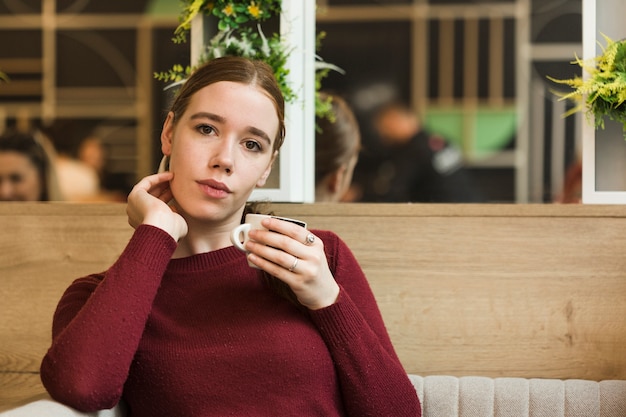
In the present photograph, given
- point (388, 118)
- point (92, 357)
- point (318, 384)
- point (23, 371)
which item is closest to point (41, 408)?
point (92, 357)

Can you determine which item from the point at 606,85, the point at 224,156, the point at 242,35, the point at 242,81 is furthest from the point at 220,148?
the point at 606,85

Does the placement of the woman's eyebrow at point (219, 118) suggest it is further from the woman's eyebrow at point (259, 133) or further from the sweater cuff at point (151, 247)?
the sweater cuff at point (151, 247)

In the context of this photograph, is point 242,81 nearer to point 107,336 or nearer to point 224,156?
point 224,156

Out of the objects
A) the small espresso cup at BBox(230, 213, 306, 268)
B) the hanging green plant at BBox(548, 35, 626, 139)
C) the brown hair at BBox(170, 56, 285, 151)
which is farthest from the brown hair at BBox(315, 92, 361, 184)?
the small espresso cup at BBox(230, 213, 306, 268)

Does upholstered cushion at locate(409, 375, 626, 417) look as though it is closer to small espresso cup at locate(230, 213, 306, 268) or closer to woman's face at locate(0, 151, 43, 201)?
small espresso cup at locate(230, 213, 306, 268)

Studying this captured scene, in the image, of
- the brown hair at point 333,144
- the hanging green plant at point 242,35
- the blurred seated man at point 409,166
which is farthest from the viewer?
the blurred seated man at point 409,166

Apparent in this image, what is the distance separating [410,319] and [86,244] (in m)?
0.75

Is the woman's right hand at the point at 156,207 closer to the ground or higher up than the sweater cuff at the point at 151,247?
higher up

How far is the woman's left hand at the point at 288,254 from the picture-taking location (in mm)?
1296

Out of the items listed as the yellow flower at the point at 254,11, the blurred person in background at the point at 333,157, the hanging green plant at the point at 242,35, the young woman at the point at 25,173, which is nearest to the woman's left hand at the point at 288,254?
the hanging green plant at the point at 242,35

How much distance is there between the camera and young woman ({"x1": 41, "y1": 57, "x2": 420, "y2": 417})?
130cm

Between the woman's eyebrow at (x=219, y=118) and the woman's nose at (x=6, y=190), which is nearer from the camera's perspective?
the woman's eyebrow at (x=219, y=118)

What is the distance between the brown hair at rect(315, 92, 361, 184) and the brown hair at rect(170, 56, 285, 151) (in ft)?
3.60

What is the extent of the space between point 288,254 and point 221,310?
221 millimetres
